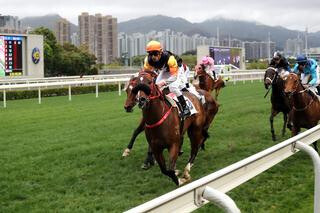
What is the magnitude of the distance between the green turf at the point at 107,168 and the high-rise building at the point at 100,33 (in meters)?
86.1

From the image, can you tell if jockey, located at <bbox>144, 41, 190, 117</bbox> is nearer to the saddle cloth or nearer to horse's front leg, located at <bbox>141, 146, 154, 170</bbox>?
the saddle cloth

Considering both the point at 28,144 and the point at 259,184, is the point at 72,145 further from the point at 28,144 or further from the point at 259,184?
the point at 259,184

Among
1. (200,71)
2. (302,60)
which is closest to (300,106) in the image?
(302,60)

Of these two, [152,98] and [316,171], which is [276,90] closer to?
[152,98]

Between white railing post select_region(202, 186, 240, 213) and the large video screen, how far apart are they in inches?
784

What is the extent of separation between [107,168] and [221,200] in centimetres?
377

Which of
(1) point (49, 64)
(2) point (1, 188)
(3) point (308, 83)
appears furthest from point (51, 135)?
(1) point (49, 64)

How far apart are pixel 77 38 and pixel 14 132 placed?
106m

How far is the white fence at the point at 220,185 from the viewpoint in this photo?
2091mm

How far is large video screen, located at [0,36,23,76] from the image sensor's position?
68.7ft

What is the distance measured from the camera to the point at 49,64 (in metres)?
38.4

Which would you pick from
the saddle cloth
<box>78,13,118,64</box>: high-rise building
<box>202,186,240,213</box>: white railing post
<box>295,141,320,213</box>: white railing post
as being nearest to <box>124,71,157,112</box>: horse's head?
the saddle cloth

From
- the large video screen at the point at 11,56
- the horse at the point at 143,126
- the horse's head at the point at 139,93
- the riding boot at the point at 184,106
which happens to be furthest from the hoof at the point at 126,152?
the large video screen at the point at 11,56

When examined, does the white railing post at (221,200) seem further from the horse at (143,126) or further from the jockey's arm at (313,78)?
the jockey's arm at (313,78)
